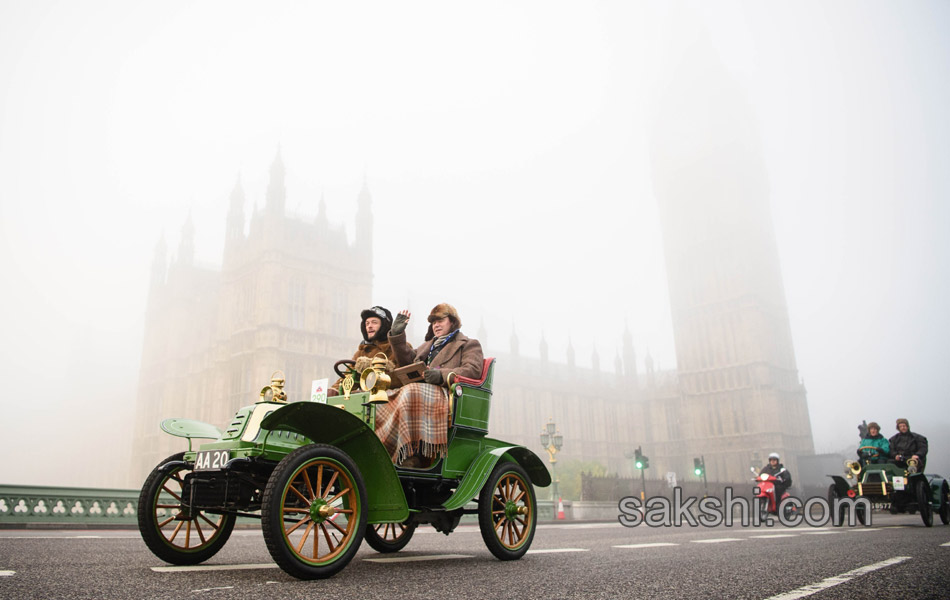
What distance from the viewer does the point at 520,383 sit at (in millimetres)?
60281

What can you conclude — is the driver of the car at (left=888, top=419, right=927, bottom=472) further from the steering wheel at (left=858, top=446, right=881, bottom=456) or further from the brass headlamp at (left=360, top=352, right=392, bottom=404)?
the brass headlamp at (left=360, top=352, right=392, bottom=404)

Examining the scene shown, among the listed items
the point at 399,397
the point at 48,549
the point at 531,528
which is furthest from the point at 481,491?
the point at 48,549

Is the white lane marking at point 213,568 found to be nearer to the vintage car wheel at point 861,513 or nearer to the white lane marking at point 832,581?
the white lane marking at point 832,581

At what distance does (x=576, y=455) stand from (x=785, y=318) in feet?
80.3

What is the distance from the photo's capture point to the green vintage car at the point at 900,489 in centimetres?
749

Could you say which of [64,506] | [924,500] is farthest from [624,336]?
[64,506]

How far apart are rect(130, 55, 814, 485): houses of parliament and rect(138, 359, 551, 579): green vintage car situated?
37320 millimetres

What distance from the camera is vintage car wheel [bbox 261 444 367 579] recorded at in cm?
→ 243

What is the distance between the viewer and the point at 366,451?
299 centimetres

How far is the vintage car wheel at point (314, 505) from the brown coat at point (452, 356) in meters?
0.97

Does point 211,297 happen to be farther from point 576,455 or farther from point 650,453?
point 650,453

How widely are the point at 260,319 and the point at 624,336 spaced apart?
45.7 meters

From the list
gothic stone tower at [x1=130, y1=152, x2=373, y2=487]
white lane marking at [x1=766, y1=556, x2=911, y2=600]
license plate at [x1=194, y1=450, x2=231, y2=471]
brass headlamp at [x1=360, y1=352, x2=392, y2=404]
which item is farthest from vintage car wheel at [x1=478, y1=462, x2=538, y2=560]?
gothic stone tower at [x1=130, y1=152, x2=373, y2=487]

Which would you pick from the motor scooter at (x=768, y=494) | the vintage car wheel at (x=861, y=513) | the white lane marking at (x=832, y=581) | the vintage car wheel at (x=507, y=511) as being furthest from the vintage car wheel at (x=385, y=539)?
the motor scooter at (x=768, y=494)
